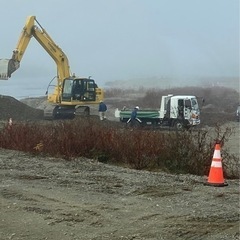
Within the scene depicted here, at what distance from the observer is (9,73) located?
115 ft

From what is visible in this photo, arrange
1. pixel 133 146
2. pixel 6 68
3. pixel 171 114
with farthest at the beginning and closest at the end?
pixel 171 114 → pixel 6 68 → pixel 133 146

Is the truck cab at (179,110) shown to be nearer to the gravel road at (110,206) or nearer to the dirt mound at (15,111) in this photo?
the dirt mound at (15,111)

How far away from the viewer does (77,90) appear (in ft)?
121

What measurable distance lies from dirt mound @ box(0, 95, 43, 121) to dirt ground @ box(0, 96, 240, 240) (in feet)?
95.4

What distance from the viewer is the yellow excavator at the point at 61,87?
36634mm

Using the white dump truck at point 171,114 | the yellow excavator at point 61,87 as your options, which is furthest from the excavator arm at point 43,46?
the white dump truck at point 171,114

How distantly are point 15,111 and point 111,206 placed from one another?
34453 millimetres

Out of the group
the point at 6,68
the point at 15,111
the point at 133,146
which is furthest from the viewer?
the point at 15,111

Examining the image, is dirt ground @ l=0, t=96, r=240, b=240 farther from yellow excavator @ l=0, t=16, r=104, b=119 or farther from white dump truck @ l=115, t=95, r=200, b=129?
yellow excavator @ l=0, t=16, r=104, b=119

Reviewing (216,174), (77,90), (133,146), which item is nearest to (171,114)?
(77,90)

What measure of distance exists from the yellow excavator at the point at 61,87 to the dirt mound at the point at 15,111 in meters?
2.36

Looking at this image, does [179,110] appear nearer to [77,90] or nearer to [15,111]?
[77,90]

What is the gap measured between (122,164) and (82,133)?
54.9 inches

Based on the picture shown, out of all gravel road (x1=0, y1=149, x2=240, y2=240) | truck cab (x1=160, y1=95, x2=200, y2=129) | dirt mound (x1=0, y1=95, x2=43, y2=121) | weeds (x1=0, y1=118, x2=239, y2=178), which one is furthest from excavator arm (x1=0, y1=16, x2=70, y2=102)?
gravel road (x1=0, y1=149, x2=240, y2=240)
